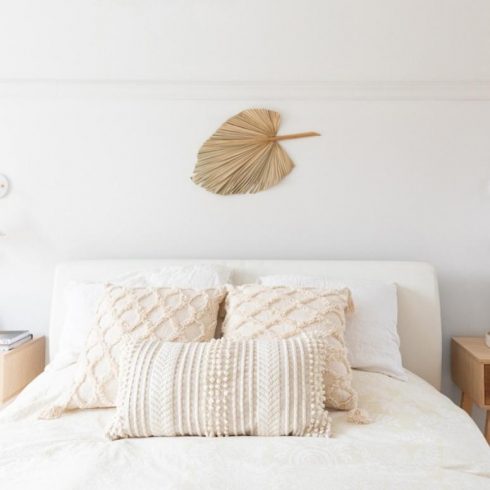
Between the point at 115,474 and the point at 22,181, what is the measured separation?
1.83 m

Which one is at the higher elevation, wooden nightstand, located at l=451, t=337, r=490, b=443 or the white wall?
the white wall

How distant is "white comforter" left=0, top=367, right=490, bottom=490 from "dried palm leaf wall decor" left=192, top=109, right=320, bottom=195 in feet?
4.17

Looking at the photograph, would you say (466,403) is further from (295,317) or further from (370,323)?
(295,317)

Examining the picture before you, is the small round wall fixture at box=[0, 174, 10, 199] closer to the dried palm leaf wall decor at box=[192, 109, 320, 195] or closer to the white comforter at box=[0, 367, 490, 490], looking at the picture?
the dried palm leaf wall decor at box=[192, 109, 320, 195]

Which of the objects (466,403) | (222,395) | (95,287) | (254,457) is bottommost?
(466,403)

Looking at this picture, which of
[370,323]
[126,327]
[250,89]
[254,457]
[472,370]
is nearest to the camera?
[254,457]

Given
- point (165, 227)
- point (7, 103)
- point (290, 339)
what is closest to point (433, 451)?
point (290, 339)

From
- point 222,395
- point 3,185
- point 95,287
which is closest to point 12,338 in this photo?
point 95,287

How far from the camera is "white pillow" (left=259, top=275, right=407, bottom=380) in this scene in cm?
199

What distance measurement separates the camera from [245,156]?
8.38ft

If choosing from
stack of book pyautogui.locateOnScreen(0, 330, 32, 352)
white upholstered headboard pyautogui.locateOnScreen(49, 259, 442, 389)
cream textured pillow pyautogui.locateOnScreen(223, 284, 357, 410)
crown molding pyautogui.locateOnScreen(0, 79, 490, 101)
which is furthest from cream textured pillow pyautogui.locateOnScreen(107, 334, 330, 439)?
crown molding pyautogui.locateOnScreen(0, 79, 490, 101)

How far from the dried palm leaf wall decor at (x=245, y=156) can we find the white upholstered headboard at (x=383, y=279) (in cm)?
40

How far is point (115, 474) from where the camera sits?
118cm

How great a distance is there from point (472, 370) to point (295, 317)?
0.94 meters
